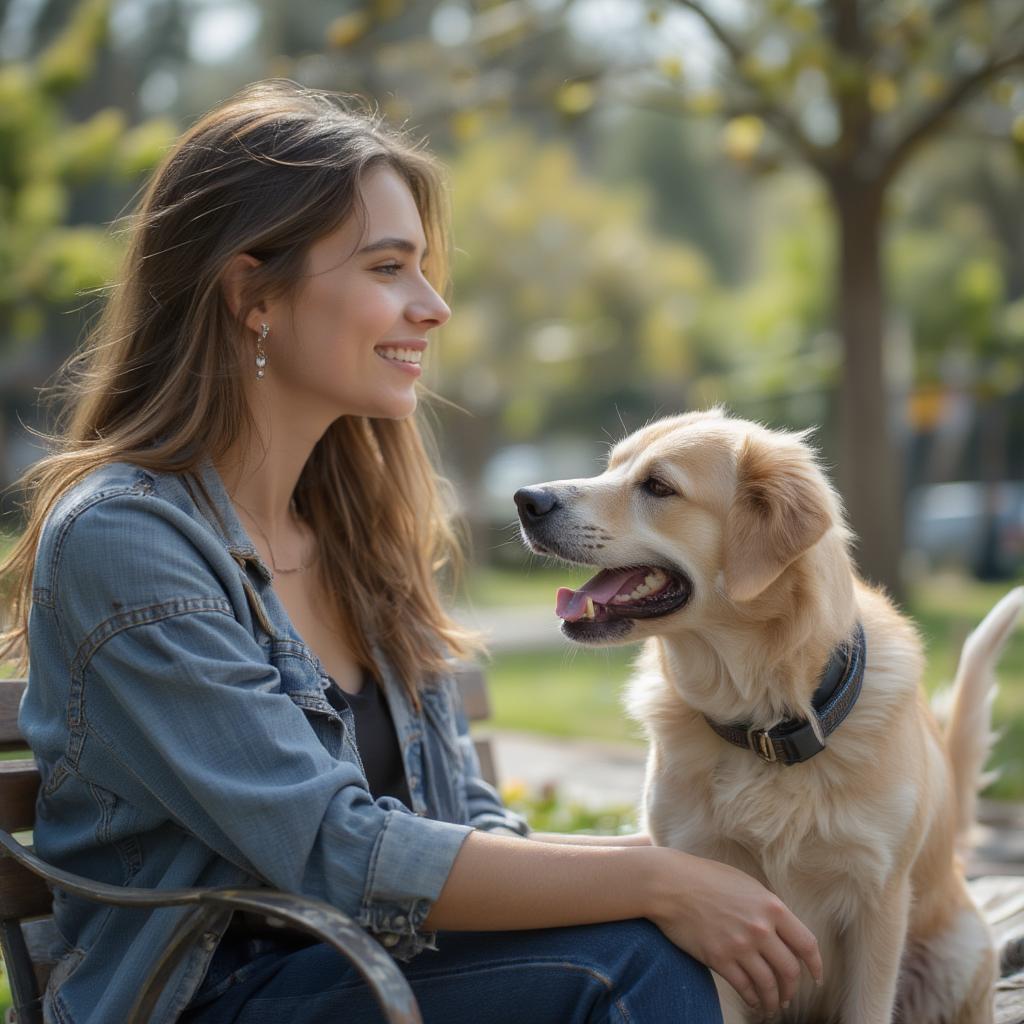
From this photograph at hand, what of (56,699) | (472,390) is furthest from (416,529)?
(472,390)

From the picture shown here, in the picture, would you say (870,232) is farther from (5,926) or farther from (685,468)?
(5,926)

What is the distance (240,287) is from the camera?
245cm

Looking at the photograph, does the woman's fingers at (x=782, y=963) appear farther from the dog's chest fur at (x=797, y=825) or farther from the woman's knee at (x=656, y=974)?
the dog's chest fur at (x=797, y=825)

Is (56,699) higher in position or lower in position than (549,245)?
higher

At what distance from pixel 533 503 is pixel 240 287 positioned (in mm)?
768

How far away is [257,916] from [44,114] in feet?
27.4

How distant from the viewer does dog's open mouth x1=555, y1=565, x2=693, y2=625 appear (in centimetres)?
263

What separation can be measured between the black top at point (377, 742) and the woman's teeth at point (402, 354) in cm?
66

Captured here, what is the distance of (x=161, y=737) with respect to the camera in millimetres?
1898

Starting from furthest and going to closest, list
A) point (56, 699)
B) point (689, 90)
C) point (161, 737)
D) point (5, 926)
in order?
point (689, 90) → point (5, 926) → point (56, 699) → point (161, 737)

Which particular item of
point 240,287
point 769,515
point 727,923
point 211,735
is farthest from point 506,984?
point 240,287

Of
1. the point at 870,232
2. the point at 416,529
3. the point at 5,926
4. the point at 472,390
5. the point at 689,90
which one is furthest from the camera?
the point at 472,390

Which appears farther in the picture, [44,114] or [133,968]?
[44,114]

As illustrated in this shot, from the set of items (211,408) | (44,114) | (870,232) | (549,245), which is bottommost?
(549,245)
